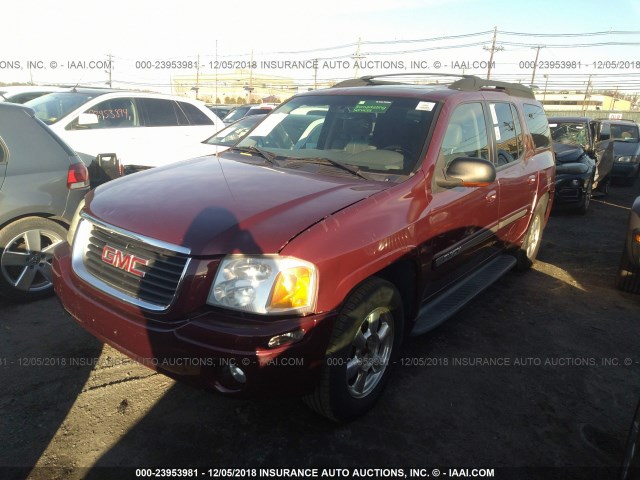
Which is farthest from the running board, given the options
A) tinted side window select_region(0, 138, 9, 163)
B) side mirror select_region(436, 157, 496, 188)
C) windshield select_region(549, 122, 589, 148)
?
windshield select_region(549, 122, 589, 148)

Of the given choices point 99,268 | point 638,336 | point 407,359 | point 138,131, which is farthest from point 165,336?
point 138,131

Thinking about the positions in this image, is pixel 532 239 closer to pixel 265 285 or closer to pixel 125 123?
pixel 265 285

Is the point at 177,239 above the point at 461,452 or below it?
above

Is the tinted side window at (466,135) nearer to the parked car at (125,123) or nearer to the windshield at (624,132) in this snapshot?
the parked car at (125,123)

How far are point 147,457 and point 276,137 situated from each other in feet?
8.10

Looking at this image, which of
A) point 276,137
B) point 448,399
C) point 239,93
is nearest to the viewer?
point 448,399

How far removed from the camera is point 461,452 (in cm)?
247

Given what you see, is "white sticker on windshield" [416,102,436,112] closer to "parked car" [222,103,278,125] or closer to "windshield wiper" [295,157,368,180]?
"windshield wiper" [295,157,368,180]

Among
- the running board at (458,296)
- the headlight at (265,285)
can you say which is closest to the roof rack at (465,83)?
the running board at (458,296)

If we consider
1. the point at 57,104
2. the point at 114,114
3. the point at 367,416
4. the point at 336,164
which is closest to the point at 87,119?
the point at 114,114

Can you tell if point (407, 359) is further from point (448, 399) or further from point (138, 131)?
point (138, 131)

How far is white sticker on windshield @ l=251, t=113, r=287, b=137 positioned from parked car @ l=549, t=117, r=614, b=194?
25.1ft

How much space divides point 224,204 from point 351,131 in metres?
1.42

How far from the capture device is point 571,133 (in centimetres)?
988
